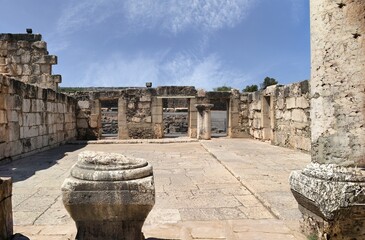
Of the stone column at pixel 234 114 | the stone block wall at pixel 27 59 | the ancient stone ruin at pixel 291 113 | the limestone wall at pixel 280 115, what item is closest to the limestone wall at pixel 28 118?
the ancient stone ruin at pixel 291 113

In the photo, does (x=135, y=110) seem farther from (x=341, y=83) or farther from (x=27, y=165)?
(x=341, y=83)

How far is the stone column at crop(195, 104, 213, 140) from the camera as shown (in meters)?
16.2

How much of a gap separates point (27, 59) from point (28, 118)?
19.5 feet

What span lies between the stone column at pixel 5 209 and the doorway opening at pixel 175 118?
21.7 m

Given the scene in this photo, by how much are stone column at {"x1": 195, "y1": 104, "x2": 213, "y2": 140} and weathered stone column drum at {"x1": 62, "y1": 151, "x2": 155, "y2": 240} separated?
43.5 ft

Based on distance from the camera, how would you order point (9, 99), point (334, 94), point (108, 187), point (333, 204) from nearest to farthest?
point (108, 187)
point (333, 204)
point (334, 94)
point (9, 99)

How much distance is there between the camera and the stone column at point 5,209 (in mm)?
3074

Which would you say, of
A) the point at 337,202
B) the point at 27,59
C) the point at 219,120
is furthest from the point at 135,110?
the point at 337,202

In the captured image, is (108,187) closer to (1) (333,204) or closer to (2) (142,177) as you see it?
(2) (142,177)

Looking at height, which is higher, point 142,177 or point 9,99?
point 9,99

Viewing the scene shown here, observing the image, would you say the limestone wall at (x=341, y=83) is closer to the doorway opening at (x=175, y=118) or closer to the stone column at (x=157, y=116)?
the stone column at (x=157, y=116)

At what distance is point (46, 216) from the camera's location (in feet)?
14.1

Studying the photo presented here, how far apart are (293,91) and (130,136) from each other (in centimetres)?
885

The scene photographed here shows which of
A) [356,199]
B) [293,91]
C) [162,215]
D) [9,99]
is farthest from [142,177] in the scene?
[293,91]
